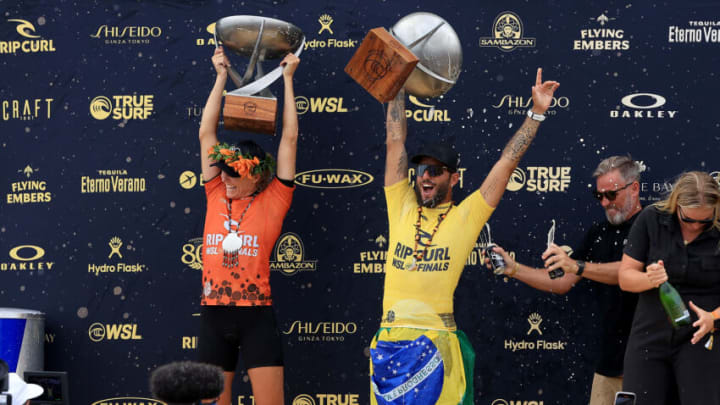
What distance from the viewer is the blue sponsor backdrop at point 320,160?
524 cm

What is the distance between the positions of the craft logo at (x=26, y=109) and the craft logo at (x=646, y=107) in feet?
13.6

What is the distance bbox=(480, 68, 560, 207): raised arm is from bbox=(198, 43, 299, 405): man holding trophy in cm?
125

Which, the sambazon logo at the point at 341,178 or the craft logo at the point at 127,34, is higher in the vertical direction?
the craft logo at the point at 127,34

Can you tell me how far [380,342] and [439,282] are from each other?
480mm

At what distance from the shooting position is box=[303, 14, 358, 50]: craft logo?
5.40 meters

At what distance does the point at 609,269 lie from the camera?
15.0 ft

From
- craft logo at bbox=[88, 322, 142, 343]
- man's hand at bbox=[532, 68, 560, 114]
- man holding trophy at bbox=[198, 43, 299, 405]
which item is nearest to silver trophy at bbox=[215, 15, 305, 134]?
man holding trophy at bbox=[198, 43, 299, 405]

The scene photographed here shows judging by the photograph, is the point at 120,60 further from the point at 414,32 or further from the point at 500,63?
the point at 500,63

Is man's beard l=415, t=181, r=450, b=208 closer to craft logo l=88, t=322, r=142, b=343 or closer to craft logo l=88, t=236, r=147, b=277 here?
craft logo l=88, t=236, r=147, b=277

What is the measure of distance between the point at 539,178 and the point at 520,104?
0.53m

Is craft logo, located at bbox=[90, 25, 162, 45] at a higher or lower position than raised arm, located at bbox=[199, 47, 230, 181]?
higher

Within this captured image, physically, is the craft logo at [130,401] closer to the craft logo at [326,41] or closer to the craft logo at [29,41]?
the craft logo at [29,41]

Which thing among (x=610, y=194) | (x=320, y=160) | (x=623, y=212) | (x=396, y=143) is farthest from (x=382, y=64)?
(x=623, y=212)

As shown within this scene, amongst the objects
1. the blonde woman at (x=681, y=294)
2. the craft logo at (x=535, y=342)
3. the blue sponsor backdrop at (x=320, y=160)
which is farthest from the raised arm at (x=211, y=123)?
the blonde woman at (x=681, y=294)
